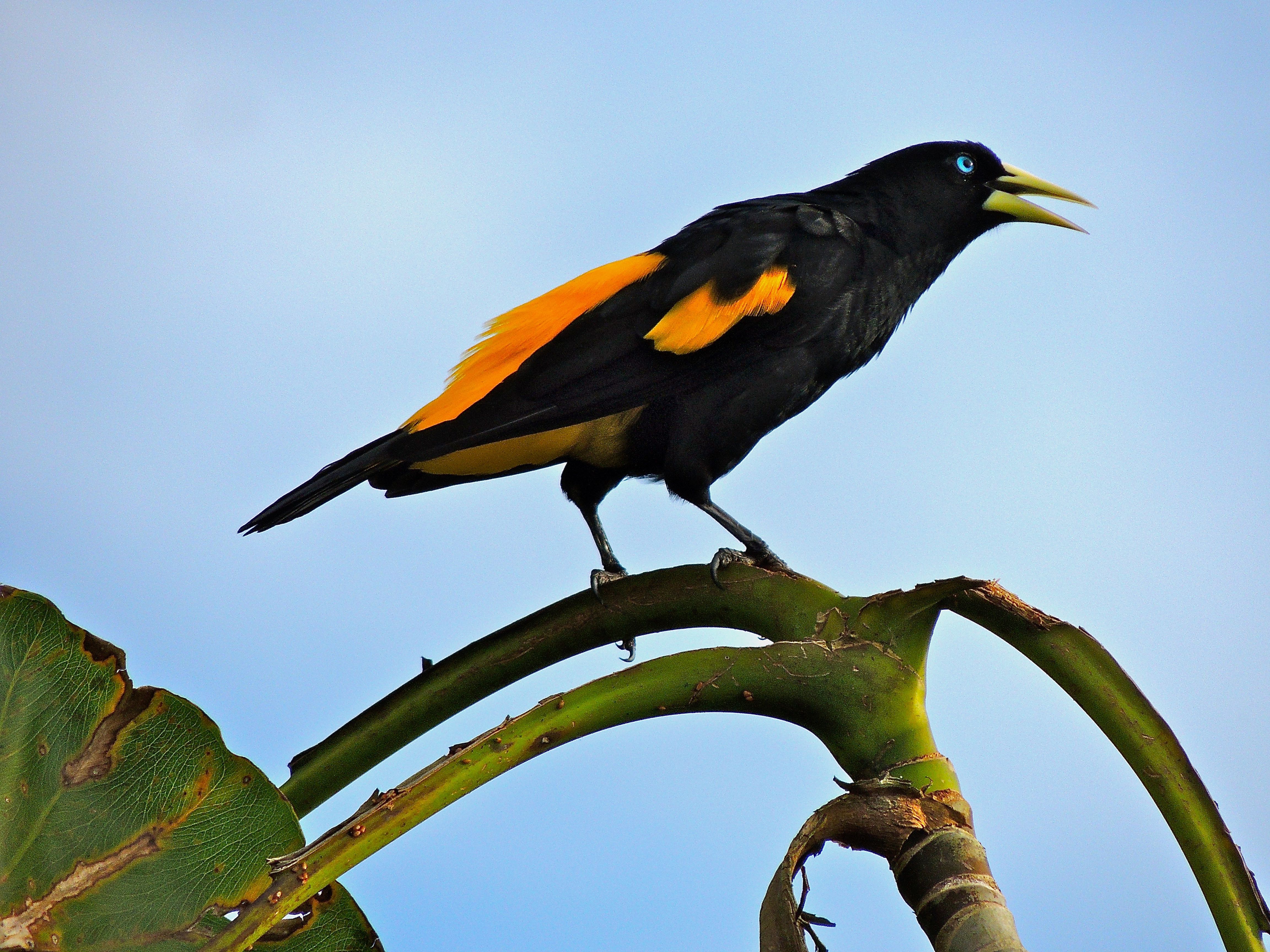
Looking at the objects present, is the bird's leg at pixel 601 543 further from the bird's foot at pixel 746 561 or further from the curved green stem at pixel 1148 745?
the curved green stem at pixel 1148 745

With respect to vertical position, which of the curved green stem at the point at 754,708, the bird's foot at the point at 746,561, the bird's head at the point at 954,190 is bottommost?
the curved green stem at the point at 754,708

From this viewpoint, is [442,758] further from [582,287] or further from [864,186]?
[864,186]

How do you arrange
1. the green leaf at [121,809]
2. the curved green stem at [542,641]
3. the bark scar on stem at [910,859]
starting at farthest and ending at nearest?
1. the curved green stem at [542,641]
2. the green leaf at [121,809]
3. the bark scar on stem at [910,859]

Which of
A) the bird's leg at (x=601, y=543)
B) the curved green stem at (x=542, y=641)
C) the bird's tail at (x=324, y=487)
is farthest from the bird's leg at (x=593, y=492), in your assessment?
the curved green stem at (x=542, y=641)

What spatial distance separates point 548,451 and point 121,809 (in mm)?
1261

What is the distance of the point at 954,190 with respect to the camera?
2.80 m

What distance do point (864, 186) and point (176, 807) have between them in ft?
6.98

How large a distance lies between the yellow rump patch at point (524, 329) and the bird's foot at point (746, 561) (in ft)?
1.85

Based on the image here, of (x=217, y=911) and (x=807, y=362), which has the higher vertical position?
(x=807, y=362)

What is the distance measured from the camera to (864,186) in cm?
278

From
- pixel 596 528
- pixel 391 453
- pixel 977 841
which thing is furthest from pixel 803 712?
pixel 596 528

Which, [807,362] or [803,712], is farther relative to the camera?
[807,362]

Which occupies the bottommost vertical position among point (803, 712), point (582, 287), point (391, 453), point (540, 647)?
point (803, 712)

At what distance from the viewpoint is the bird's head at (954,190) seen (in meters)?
2.73
